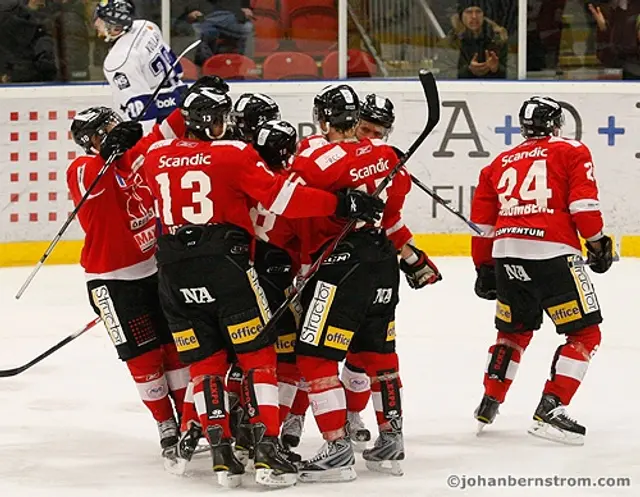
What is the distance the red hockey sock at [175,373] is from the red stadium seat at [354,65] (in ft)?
16.2

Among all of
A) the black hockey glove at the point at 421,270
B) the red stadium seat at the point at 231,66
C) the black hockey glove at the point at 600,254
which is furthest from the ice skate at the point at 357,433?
the red stadium seat at the point at 231,66

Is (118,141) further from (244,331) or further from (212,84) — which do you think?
(244,331)

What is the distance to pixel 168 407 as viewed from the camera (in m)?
5.20

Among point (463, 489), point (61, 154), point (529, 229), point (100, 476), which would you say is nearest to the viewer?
point (463, 489)

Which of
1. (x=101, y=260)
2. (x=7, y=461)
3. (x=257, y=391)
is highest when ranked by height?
(x=101, y=260)

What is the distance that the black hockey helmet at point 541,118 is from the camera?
5441 millimetres

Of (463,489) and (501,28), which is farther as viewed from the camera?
(501,28)

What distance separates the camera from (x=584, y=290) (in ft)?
17.6

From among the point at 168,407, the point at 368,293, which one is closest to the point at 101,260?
the point at 168,407

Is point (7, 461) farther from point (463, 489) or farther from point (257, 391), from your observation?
point (463, 489)

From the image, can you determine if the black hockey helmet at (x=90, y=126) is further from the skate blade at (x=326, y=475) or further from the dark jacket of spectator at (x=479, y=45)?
the dark jacket of spectator at (x=479, y=45)

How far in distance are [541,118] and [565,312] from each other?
728 millimetres

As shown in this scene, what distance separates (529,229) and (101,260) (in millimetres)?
1573

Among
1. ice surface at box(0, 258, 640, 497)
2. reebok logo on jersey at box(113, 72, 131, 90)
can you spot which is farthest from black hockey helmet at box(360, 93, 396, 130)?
reebok logo on jersey at box(113, 72, 131, 90)
